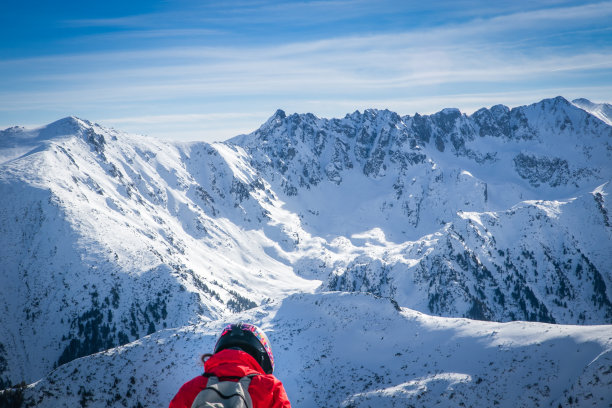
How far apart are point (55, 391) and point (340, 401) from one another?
26812 mm

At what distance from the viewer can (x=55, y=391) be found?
106 feet

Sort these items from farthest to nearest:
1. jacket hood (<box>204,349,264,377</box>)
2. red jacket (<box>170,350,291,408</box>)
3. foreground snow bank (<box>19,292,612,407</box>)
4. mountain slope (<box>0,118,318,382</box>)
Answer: mountain slope (<box>0,118,318,382</box>) < foreground snow bank (<box>19,292,612,407</box>) < jacket hood (<box>204,349,264,377</box>) < red jacket (<box>170,350,291,408</box>)

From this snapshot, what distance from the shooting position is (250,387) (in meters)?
4.49

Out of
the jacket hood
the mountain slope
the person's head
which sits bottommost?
the mountain slope

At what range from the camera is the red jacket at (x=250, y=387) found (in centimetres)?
442

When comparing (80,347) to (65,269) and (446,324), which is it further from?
(446,324)

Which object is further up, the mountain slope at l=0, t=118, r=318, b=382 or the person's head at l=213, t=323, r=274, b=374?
the person's head at l=213, t=323, r=274, b=374

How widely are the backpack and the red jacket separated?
18 centimetres

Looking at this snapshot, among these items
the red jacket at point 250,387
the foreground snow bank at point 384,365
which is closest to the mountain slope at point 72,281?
the foreground snow bank at point 384,365

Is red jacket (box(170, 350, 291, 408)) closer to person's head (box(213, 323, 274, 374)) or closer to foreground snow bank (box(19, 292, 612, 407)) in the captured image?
person's head (box(213, 323, 274, 374))

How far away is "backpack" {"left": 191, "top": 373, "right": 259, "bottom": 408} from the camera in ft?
12.7

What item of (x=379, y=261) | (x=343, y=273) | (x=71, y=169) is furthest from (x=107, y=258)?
(x=379, y=261)

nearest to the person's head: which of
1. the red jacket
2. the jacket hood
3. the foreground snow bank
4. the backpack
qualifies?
the jacket hood

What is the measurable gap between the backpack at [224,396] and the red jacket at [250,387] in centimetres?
18
